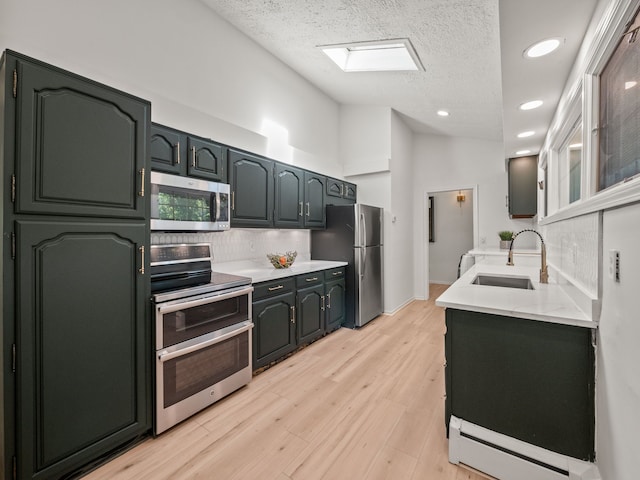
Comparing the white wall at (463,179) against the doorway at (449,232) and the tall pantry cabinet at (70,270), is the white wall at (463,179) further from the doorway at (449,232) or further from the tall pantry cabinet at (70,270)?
the tall pantry cabinet at (70,270)

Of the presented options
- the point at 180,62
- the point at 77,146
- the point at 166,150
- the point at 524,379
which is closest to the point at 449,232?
the point at 524,379

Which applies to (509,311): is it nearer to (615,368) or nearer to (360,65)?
(615,368)

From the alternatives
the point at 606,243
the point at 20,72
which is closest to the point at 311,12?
the point at 20,72

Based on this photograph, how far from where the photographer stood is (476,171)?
510 centimetres

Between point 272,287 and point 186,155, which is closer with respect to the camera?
point 186,155

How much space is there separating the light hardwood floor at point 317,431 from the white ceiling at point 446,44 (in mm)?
2297

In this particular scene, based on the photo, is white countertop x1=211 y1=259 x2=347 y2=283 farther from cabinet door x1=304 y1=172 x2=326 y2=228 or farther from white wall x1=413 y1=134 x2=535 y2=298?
white wall x1=413 y1=134 x2=535 y2=298

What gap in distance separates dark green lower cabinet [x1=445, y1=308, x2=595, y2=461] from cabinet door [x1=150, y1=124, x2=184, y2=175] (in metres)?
2.12

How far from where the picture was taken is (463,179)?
17.0 feet

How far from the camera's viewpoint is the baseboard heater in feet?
4.26

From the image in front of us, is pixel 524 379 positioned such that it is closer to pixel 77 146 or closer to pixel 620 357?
pixel 620 357

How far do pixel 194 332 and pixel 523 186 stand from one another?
186 inches

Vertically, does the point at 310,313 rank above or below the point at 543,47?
below

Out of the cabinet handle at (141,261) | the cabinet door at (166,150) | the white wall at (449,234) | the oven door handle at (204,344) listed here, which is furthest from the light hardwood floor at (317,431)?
the white wall at (449,234)
